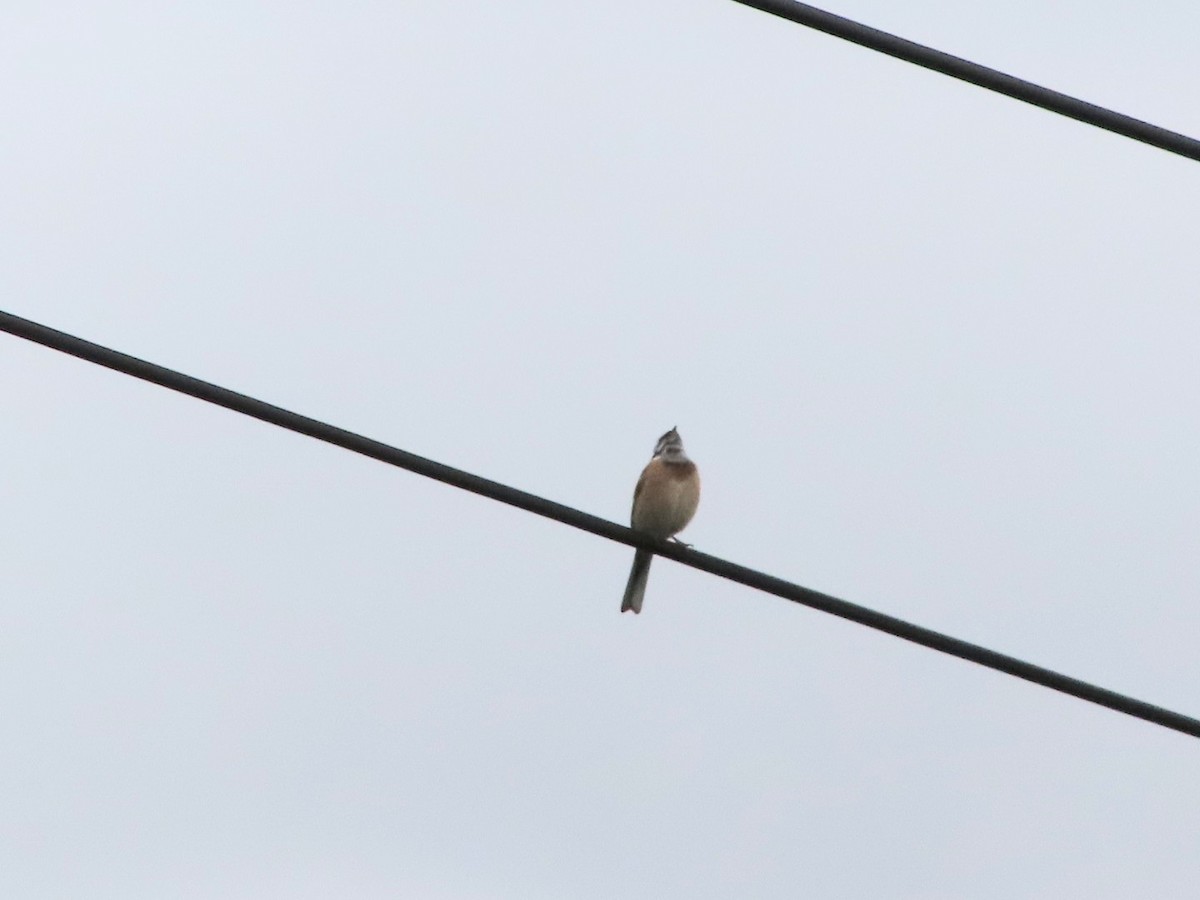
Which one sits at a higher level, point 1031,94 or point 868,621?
point 1031,94

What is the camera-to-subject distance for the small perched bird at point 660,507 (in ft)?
35.5

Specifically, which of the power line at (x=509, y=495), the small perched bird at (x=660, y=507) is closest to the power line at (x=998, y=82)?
the power line at (x=509, y=495)

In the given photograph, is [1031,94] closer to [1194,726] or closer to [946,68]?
[946,68]

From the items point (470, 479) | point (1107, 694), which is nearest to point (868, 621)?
point (1107, 694)

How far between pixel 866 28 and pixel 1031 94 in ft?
1.58

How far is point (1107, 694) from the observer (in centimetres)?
544

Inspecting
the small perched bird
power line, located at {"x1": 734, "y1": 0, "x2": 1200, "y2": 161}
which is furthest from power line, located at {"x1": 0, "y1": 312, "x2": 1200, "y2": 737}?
the small perched bird

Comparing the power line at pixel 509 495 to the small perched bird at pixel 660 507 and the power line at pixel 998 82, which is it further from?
the small perched bird at pixel 660 507

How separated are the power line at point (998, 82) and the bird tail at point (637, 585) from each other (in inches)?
233

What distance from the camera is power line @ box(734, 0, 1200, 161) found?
5176mm

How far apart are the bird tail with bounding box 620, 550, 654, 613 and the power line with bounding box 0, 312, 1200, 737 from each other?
15.7ft

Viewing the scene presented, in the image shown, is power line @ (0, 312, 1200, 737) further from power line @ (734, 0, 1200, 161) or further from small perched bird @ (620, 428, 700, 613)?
small perched bird @ (620, 428, 700, 613)

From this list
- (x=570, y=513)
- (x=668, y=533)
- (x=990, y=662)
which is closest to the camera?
(x=990, y=662)

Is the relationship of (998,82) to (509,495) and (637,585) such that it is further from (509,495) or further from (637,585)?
(637,585)
